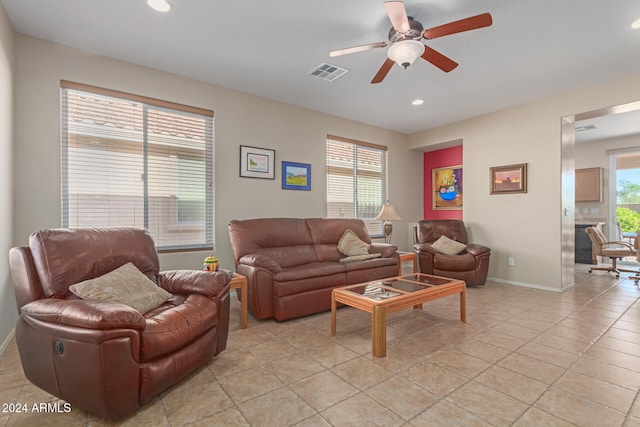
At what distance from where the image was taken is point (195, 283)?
2.30 m

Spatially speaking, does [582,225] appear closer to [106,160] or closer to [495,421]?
[495,421]

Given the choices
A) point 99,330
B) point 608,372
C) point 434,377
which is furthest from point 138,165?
point 608,372

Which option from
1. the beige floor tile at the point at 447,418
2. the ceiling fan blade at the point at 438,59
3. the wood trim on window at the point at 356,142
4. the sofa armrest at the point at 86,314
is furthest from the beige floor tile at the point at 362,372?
the wood trim on window at the point at 356,142

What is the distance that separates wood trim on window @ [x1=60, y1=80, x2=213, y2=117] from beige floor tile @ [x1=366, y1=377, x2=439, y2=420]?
3.53 m

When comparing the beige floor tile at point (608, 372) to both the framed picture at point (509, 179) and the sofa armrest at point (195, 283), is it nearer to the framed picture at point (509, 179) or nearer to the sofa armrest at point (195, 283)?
the sofa armrest at point (195, 283)

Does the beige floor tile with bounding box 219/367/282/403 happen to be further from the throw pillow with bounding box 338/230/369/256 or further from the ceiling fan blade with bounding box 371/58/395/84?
the ceiling fan blade with bounding box 371/58/395/84

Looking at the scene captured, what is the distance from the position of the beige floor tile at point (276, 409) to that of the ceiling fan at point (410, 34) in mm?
2503

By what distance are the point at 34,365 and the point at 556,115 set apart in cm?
590

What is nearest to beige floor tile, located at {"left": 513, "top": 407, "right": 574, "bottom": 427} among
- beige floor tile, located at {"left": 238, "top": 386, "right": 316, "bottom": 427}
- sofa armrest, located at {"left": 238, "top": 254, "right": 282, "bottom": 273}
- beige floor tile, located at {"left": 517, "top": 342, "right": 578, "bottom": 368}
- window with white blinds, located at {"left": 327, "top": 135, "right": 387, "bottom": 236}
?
beige floor tile, located at {"left": 517, "top": 342, "right": 578, "bottom": 368}

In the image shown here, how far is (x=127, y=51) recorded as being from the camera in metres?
3.10

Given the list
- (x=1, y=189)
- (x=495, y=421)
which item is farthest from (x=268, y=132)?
(x=495, y=421)

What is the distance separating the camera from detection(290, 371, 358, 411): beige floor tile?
1.79 meters

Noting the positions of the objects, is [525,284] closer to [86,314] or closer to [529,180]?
[529,180]

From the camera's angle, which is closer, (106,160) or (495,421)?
(495,421)
